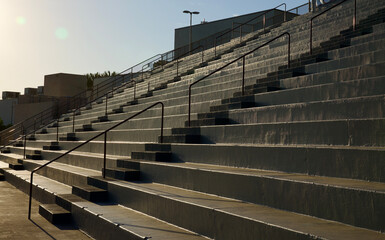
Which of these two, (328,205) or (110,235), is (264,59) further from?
(328,205)

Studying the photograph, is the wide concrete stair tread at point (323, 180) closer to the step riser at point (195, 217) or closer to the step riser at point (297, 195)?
the step riser at point (297, 195)

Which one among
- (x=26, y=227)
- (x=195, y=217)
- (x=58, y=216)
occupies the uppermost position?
(x=195, y=217)

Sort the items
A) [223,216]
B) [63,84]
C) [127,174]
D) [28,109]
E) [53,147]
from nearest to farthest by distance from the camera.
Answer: [223,216] < [127,174] < [53,147] < [28,109] < [63,84]

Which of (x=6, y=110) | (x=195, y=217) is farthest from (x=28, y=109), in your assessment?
(x=195, y=217)

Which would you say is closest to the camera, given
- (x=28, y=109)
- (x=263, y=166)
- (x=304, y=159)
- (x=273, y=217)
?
(x=273, y=217)

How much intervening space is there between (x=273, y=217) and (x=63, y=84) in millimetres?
34698

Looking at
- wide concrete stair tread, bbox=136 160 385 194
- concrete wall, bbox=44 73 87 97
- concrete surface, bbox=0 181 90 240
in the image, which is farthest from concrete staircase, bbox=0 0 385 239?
concrete wall, bbox=44 73 87 97

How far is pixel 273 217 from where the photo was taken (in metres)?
3.95

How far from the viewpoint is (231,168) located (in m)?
5.70

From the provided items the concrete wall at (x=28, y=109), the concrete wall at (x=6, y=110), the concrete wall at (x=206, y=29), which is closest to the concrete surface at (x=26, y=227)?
the concrete wall at (x=28, y=109)

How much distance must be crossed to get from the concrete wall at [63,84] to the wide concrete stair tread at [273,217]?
32326 mm

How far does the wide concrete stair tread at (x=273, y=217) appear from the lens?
3.28 m

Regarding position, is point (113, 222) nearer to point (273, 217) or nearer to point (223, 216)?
point (223, 216)

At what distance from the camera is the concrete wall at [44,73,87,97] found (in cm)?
3647
